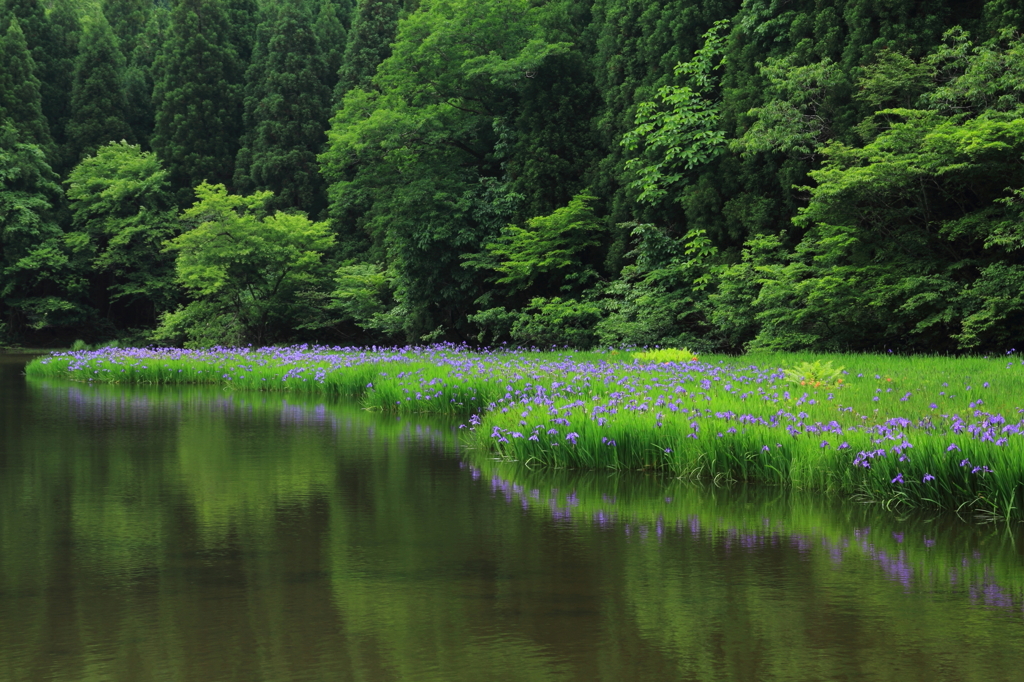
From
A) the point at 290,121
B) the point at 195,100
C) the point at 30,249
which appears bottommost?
the point at 30,249

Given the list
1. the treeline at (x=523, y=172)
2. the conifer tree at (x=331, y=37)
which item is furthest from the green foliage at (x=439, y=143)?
the conifer tree at (x=331, y=37)

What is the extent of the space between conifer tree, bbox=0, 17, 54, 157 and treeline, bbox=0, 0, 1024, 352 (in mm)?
132

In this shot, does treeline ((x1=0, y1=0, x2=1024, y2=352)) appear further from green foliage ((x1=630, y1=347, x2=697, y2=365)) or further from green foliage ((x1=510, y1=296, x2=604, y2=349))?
green foliage ((x1=630, y1=347, x2=697, y2=365))

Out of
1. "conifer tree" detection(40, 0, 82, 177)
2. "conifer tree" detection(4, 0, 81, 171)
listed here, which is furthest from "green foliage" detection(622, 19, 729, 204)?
"conifer tree" detection(4, 0, 81, 171)

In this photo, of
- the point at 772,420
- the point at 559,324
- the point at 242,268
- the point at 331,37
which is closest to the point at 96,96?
the point at 331,37

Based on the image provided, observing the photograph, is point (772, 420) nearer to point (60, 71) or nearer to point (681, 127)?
point (681, 127)

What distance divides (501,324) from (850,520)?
892 inches

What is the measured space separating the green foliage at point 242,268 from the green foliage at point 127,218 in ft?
24.1

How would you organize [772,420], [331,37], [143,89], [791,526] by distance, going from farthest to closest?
[143,89] < [331,37] < [772,420] < [791,526]

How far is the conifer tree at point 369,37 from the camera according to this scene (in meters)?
42.4

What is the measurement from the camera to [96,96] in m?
48.2

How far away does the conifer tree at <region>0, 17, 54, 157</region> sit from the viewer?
45.9 m

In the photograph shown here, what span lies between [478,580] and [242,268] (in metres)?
29.3

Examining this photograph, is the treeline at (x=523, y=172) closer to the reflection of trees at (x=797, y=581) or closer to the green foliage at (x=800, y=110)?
the green foliage at (x=800, y=110)
